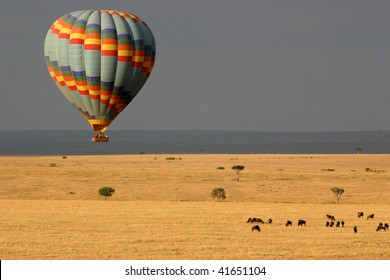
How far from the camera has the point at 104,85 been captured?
6156cm

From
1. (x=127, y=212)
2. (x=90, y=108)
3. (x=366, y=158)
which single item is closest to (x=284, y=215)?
(x=127, y=212)

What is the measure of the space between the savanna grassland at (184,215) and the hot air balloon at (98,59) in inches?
323

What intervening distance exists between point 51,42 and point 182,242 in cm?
2252

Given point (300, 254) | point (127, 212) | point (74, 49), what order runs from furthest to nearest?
point (127, 212)
point (74, 49)
point (300, 254)

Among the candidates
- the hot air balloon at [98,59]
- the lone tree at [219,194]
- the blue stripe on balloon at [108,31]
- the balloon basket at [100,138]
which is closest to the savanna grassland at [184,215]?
the lone tree at [219,194]

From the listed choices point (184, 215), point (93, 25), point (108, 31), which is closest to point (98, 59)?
point (108, 31)

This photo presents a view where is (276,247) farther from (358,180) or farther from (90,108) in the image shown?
(358,180)

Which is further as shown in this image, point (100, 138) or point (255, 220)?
point (100, 138)

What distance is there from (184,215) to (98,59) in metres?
12.7

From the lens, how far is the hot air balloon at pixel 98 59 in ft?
201

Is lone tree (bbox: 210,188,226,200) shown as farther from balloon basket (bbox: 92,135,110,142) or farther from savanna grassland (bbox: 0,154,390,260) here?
balloon basket (bbox: 92,135,110,142)

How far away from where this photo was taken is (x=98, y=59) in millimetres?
61281

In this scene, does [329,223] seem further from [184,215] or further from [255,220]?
[184,215]

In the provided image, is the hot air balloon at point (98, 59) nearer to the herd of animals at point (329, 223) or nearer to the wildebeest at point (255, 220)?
the wildebeest at point (255, 220)
